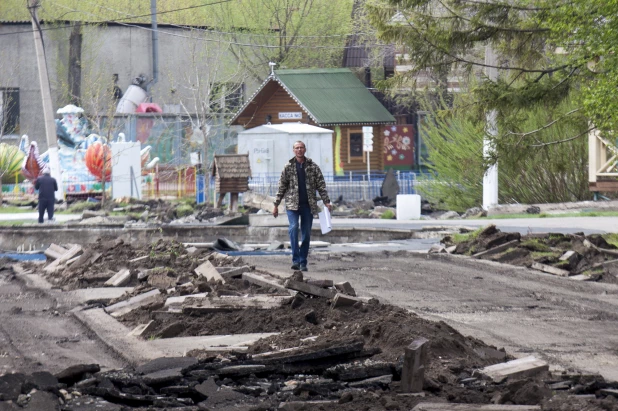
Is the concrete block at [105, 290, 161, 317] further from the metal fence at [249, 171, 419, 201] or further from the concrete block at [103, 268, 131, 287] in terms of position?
the metal fence at [249, 171, 419, 201]

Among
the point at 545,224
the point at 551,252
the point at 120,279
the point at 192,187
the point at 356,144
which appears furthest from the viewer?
the point at 356,144

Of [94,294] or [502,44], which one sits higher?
[502,44]

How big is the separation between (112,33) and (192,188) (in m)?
22.0

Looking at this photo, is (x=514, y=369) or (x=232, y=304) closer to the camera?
(x=514, y=369)

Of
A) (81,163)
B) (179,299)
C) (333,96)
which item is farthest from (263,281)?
(333,96)

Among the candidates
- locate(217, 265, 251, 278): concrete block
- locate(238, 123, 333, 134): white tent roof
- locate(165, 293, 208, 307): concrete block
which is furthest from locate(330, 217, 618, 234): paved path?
locate(238, 123, 333, 134): white tent roof

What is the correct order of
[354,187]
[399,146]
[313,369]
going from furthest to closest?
[399,146], [354,187], [313,369]

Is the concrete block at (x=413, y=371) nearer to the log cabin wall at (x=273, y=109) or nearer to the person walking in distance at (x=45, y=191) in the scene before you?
the person walking in distance at (x=45, y=191)

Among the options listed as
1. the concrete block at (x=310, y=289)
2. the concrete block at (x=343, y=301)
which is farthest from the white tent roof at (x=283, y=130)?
the concrete block at (x=343, y=301)

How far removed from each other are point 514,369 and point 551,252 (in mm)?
9250

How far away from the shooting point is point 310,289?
34.1ft

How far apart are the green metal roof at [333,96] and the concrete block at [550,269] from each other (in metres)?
36.9

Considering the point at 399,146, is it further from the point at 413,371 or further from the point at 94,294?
the point at 413,371

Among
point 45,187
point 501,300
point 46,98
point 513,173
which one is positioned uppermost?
point 46,98
